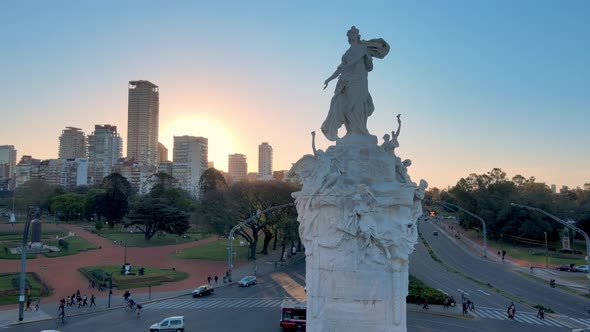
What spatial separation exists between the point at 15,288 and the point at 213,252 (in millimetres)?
26854

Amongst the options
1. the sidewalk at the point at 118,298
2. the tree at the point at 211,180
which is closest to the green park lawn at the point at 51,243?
the sidewalk at the point at 118,298

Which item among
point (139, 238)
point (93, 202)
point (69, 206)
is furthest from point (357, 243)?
point (69, 206)

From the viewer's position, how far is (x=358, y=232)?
12.4 metres

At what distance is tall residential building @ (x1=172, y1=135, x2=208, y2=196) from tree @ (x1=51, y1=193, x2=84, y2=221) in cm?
9085

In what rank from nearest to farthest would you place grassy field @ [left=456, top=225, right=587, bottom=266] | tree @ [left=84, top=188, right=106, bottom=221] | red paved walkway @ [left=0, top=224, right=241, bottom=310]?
red paved walkway @ [left=0, top=224, right=241, bottom=310]
grassy field @ [left=456, top=225, right=587, bottom=266]
tree @ [left=84, top=188, right=106, bottom=221]

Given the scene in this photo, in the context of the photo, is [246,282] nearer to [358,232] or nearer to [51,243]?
[358,232]

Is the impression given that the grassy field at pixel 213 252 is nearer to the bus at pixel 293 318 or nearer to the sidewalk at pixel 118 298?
the sidewalk at pixel 118 298

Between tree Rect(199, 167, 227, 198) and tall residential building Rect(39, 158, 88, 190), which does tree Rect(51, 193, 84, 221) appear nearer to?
tree Rect(199, 167, 227, 198)

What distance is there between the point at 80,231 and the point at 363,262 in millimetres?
79094

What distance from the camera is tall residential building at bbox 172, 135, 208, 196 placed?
190 m

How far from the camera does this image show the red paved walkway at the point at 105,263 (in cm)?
4003

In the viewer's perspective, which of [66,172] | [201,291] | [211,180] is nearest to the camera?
[201,291]

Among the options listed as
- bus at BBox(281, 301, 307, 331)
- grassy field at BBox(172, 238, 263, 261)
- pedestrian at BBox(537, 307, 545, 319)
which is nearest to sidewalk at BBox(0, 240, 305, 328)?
grassy field at BBox(172, 238, 263, 261)

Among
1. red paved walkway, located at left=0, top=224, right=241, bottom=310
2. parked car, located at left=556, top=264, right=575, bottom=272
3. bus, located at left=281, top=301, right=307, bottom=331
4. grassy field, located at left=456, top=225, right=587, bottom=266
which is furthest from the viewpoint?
grassy field, located at left=456, top=225, right=587, bottom=266
